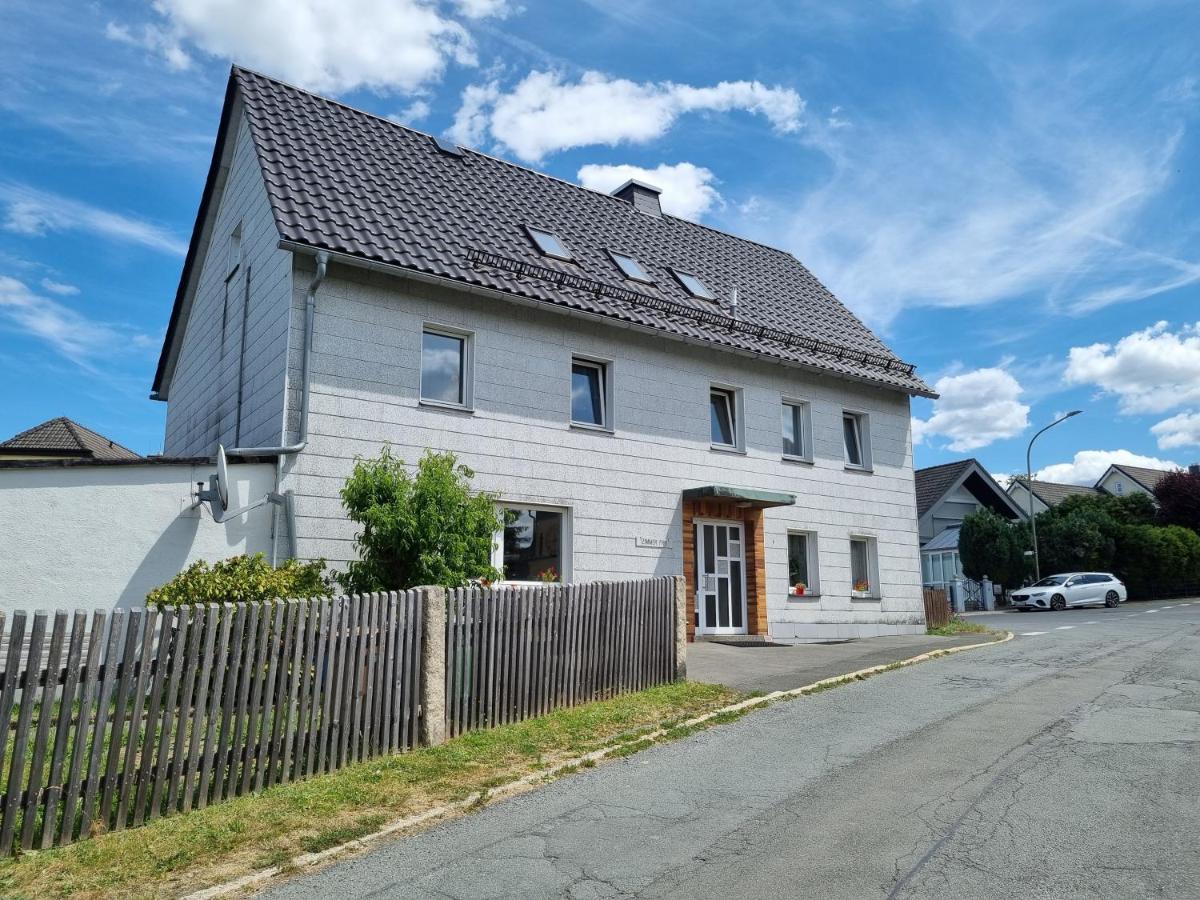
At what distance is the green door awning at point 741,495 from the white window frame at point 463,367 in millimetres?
4460

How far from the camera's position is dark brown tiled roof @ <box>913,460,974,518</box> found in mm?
43906

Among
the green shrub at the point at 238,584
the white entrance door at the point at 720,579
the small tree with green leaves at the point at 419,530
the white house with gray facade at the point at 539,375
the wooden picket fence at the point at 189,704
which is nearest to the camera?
the wooden picket fence at the point at 189,704

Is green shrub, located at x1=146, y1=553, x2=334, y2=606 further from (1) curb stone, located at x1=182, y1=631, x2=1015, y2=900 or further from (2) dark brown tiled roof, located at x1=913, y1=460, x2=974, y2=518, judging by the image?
(2) dark brown tiled roof, located at x1=913, y1=460, x2=974, y2=518

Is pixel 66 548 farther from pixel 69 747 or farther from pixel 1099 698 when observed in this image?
pixel 1099 698

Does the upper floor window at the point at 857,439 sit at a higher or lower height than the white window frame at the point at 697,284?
lower

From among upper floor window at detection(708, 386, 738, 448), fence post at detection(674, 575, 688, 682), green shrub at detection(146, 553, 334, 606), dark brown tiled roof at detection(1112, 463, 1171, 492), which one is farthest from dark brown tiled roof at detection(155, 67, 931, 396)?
dark brown tiled roof at detection(1112, 463, 1171, 492)

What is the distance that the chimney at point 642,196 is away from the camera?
22.6 m

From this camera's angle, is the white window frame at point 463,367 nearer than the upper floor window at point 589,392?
Yes

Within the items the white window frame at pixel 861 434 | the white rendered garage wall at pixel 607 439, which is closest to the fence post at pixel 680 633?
the white rendered garage wall at pixel 607 439

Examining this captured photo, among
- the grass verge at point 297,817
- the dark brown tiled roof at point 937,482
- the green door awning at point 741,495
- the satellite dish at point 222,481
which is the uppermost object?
the dark brown tiled roof at point 937,482

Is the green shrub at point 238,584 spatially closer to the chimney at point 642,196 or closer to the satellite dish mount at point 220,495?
the satellite dish mount at point 220,495

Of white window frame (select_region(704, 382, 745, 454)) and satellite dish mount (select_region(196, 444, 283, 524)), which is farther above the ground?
white window frame (select_region(704, 382, 745, 454))

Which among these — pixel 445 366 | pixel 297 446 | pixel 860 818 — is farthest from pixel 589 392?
pixel 860 818

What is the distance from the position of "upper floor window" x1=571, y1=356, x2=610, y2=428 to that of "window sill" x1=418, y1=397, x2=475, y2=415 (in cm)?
219
